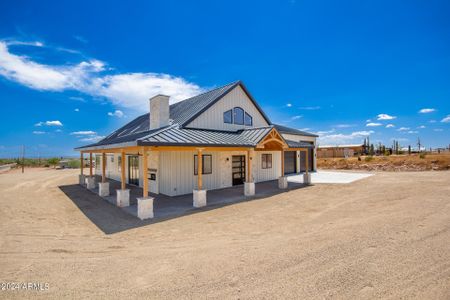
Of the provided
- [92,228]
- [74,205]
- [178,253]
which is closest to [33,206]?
[74,205]

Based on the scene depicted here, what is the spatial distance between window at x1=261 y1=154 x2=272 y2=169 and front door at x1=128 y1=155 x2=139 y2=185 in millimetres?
8890

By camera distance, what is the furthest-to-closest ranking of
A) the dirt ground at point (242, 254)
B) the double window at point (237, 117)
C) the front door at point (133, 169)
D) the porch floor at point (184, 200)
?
the double window at point (237, 117) < the front door at point (133, 169) < the porch floor at point (184, 200) < the dirt ground at point (242, 254)

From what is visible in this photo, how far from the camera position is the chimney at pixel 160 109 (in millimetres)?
14695

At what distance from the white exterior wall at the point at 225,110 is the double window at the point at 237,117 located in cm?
22

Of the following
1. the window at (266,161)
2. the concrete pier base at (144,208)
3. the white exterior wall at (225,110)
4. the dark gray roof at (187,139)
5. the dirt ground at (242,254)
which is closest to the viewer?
the dirt ground at (242,254)

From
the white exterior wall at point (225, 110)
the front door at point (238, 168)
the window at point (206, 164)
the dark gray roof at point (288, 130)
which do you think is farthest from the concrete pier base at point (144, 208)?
the dark gray roof at point (288, 130)

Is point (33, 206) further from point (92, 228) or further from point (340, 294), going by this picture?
point (340, 294)

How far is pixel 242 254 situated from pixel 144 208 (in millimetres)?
4524

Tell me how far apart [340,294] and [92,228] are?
7.02m

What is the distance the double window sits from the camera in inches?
640

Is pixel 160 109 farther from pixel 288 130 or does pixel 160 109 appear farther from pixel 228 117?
pixel 288 130

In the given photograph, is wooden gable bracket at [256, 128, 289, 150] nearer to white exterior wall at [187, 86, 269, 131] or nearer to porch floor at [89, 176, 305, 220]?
porch floor at [89, 176, 305, 220]

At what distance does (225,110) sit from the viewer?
53.0 feet

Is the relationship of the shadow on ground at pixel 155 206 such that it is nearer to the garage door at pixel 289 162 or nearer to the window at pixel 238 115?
the window at pixel 238 115
